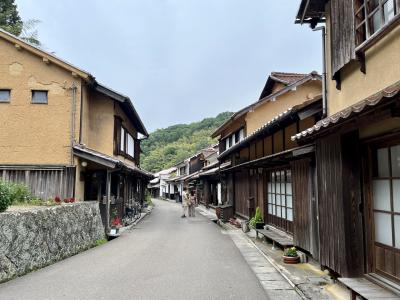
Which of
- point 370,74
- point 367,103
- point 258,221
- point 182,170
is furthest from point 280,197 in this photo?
point 182,170

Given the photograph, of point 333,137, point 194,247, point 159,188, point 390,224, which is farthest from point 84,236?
point 159,188

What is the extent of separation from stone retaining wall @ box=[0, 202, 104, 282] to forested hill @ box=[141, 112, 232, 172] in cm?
8023

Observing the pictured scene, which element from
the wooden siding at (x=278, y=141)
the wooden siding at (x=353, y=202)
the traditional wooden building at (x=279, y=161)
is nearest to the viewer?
the wooden siding at (x=353, y=202)

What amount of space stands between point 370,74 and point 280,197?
7945mm

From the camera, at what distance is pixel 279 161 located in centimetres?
1293

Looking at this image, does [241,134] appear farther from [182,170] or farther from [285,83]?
[182,170]

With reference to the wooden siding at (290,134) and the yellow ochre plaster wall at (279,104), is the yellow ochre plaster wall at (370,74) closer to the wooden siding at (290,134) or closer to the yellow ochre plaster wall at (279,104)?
the wooden siding at (290,134)

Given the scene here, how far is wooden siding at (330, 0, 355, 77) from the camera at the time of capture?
7.26 meters

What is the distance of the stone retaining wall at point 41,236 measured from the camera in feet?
29.2

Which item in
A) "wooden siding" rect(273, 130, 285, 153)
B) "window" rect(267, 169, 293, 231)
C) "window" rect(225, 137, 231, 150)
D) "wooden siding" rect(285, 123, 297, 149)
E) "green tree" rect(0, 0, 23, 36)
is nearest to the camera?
"wooden siding" rect(285, 123, 297, 149)

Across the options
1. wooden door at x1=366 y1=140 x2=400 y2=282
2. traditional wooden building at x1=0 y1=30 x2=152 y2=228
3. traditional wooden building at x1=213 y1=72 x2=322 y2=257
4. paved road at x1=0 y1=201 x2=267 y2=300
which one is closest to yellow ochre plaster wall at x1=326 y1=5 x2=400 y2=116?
wooden door at x1=366 y1=140 x2=400 y2=282

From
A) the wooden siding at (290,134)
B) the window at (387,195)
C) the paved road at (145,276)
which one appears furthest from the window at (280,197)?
the window at (387,195)

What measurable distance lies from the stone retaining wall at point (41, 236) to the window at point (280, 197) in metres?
7.01

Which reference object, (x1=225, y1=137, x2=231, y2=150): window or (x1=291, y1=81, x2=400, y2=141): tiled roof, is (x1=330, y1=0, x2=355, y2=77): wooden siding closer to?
(x1=291, y1=81, x2=400, y2=141): tiled roof
